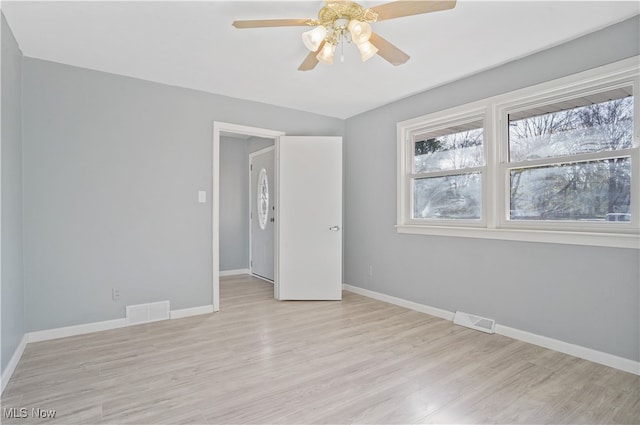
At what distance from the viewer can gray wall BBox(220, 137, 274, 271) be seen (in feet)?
19.9

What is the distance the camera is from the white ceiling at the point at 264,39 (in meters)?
2.28

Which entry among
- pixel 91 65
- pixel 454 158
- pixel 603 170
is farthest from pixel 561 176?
pixel 91 65

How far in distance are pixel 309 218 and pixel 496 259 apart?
7.24ft

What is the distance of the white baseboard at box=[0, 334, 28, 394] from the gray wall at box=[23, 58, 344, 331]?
0.19 metres

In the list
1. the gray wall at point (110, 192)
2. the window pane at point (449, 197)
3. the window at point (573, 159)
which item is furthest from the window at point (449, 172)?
the gray wall at point (110, 192)

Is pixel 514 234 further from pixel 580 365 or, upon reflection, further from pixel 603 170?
pixel 580 365

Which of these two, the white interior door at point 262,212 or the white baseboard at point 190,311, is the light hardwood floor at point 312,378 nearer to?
the white baseboard at point 190,311

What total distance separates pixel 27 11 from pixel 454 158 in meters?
3.76

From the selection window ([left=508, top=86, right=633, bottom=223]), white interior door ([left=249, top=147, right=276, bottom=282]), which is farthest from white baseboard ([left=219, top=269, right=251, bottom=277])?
window ([left=508, top=86, right=633, bottom=223])

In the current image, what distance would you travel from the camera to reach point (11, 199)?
2525 mm

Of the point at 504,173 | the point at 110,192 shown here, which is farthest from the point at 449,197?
the point at 110,192

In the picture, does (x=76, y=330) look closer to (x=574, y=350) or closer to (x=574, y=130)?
(x=574, y=350)

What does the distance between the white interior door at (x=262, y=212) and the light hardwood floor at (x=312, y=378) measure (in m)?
2.26

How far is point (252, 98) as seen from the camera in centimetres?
410
